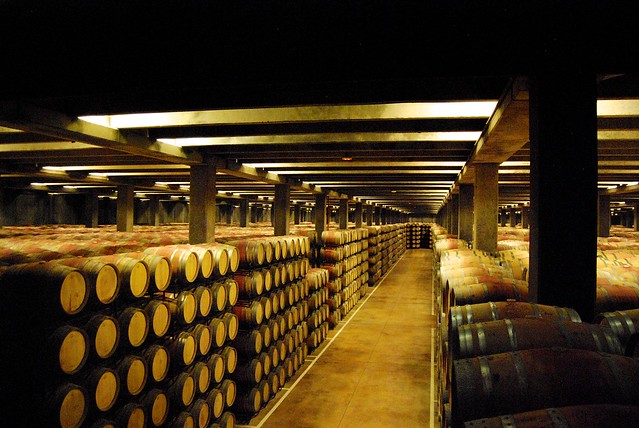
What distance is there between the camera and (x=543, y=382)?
195 centimetres

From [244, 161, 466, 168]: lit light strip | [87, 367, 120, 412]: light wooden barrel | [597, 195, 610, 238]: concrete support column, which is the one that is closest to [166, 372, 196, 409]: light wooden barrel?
[87, 367, 120, 412]: light wooden barrel

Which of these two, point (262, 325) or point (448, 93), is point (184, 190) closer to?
point (262, 325)

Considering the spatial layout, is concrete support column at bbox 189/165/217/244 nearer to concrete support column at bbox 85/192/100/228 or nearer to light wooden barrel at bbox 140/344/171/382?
light wooden barrel at bbox 140/344/171/382

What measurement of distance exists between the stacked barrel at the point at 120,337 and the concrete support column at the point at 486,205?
5.22 metres

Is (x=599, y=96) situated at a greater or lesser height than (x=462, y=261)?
greater

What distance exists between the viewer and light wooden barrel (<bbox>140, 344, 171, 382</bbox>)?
167 inches

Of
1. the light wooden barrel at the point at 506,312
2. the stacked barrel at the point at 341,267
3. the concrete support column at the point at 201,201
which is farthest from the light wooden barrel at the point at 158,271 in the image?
the stacked barrel at the point at 341,267

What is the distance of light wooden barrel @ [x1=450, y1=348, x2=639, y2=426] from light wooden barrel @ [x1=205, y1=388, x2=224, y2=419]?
156 inches

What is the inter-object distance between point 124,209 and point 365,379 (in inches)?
442

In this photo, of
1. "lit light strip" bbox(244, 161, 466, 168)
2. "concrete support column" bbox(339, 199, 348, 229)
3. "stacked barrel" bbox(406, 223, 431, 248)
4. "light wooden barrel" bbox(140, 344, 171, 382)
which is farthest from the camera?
"stacked barrel" bbox(406, 223, 431, 248)

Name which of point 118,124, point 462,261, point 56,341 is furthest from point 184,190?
point 56,341

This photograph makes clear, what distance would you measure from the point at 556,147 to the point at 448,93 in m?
1.46

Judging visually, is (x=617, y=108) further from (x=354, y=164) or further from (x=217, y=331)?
(x=354, y=164)

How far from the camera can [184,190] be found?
1817 cm
